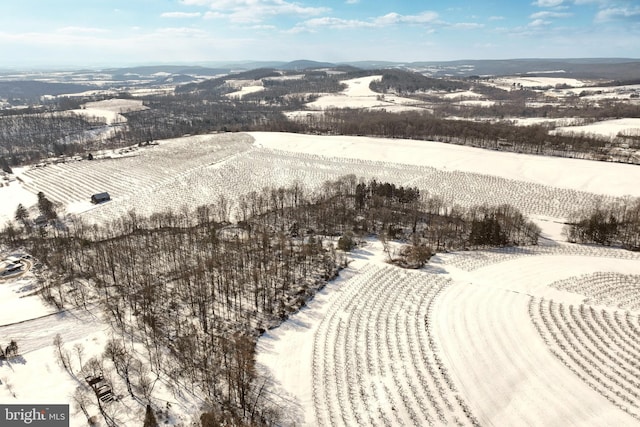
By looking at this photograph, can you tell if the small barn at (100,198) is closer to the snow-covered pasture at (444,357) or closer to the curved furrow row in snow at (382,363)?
the snow-covered pasture at (444,357)

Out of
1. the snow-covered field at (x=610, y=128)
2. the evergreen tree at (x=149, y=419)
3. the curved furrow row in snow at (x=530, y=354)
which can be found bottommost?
the curved furrow row in snow at (x=530, y=354)

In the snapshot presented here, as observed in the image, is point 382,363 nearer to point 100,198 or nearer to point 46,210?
point 46,210

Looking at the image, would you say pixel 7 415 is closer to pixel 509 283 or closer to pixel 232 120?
pixel 509 283

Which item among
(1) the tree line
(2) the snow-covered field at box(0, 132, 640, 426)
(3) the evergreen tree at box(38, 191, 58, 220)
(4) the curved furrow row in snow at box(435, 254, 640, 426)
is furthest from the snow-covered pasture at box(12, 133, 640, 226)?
(4) the curved furrow row in snow at box(435, 254, 640, 426)

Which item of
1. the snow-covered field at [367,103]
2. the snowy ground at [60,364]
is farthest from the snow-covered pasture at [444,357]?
the snow-covered field at [367,103]

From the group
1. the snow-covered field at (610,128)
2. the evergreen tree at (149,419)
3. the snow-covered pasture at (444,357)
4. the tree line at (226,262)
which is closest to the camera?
the evergreen tree at (149,419)

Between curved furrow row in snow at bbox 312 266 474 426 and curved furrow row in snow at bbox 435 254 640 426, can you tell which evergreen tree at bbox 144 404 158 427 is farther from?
curved furrow row in snow at bbox 435 254 640 426

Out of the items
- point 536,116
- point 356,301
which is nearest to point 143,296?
point 356,301
